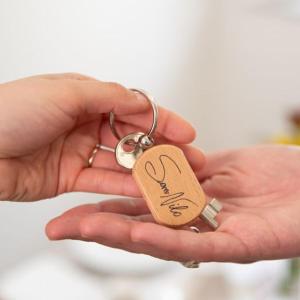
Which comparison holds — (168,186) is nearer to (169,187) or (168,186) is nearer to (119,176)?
(169,187)

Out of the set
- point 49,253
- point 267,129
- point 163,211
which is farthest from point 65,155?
point 267,129

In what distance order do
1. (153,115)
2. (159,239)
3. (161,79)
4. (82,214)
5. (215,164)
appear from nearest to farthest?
(159,239) < (82,214) < (153,115) < (215,164) < (161,79)

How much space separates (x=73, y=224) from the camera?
70 cm

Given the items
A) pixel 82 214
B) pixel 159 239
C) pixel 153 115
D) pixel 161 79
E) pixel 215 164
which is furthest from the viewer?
pixel 161 79

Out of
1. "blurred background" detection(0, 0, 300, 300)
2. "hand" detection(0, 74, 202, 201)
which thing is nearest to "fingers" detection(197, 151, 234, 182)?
"hand" detection(0, 74, 202, 201)

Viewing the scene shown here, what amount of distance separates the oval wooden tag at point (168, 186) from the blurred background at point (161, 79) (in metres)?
0.60

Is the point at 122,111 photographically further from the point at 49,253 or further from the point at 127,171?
the point at 49,253

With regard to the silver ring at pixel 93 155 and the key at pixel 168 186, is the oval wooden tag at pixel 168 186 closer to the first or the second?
the key at pixel 168 186

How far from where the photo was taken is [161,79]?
217cm

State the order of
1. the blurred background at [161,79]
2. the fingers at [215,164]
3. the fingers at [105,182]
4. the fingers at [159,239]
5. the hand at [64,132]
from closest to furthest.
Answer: the fingers at [159,239] < the hand at [64,132] < the fingers at [105,182] < the fingers at [215,164] < the blurred background at [161,79]

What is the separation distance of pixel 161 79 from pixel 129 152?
1.39 meters

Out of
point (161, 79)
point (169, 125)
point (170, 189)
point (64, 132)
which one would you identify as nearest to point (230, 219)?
point (170, 189)

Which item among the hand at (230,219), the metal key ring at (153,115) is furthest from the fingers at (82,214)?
the metal key ring at (153,115)

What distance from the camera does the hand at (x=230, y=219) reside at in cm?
64
